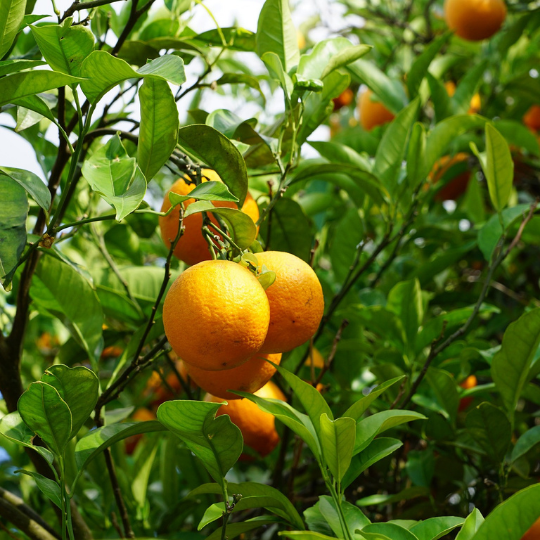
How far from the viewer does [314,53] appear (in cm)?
112

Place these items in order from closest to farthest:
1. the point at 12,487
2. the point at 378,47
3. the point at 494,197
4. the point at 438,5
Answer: the point at 494,197 → the point at 12,487 → the point at 378,47 → the point at 438,5

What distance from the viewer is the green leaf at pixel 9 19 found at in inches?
31.7

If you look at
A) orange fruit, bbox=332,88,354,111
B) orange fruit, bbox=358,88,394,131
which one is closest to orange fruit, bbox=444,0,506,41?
orange fruit, bbox=358,88,394,131

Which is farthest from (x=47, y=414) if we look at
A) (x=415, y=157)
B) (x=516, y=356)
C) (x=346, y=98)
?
(x=346, y=98)

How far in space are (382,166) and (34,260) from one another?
0.83 metres

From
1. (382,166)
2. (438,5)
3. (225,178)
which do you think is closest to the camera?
(225,178)

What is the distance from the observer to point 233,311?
79 centimetres

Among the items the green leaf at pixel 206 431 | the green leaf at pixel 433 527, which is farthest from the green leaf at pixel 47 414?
the green leaf at pixel 433 527

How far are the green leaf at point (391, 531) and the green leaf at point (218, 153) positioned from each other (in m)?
0.48

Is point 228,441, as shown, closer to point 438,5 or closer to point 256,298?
point 256,298

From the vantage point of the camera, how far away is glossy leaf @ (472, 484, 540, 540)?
2.18 feet

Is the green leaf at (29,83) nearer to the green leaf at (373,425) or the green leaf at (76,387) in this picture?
the green leaf at (76,387)

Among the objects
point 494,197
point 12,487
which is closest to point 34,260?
point 494,197

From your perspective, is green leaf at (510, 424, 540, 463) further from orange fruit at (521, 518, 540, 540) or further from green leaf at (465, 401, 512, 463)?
orange fruit at (521, 518, 540, 540)
